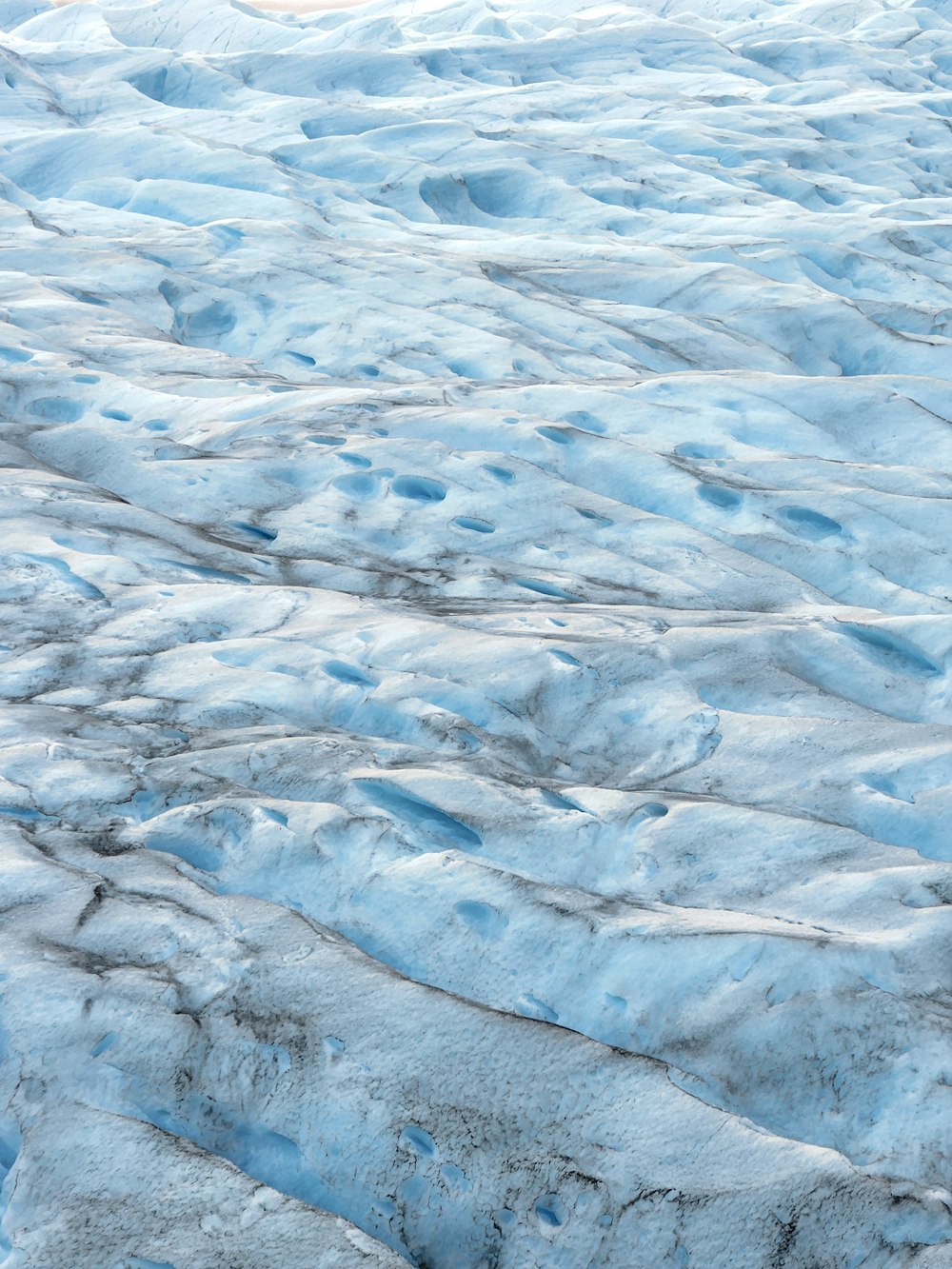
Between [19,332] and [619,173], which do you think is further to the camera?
[619,173]

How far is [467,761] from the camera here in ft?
12.1

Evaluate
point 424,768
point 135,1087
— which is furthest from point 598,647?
point 135,1087

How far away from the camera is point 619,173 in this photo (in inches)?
459

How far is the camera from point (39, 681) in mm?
4047

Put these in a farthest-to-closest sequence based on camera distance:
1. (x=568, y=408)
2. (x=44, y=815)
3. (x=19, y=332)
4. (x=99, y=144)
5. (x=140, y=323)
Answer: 1. (x=99, y=144)
2. (x=140, y=323)
3. (x=19, y=332)
4. (x=568, y=408)
5. (x=44, y=815)

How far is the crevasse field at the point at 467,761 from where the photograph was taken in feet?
8.02

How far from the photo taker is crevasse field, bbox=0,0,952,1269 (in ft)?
8.02

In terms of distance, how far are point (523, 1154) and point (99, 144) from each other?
37.6 ft

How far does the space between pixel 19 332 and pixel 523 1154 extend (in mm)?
6057

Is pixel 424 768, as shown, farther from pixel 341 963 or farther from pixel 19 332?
pixel 19 332

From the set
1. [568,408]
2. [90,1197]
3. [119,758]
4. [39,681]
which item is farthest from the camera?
[568,408]

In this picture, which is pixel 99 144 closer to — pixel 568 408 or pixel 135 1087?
pixel 568 408

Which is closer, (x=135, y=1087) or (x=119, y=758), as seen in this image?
(x=135, y=1087)

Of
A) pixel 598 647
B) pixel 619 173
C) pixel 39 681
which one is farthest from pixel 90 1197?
pixel 619 173
